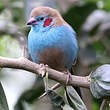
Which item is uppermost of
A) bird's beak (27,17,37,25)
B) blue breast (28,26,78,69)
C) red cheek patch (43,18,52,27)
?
bird's beak (27,17,37,25)

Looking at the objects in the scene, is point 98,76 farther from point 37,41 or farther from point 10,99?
point 10,99

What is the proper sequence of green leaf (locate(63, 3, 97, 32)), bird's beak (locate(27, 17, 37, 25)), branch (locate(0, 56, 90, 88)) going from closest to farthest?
branch (locate(0, 56, 90, 88)), bird's beak (locate(27, 17, 37, 25)), green leaf (locate(63, 3, 97, 32))

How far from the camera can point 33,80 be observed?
3.98 meters

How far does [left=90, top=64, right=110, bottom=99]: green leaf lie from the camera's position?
2.00 meters

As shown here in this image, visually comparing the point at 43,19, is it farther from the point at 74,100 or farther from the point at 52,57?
the point at 74,100

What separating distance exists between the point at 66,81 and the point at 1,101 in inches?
16.5

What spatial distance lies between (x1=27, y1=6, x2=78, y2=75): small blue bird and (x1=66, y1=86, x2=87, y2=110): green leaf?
767 mm

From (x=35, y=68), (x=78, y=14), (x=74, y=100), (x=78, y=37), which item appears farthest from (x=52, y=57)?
(x=78, y=14)

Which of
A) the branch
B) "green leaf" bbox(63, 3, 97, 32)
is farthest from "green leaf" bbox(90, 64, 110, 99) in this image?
"green leaf" bbox(63, 3, 97, 32)

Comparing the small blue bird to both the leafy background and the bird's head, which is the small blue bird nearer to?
the bird's head

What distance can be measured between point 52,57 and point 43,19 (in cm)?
41

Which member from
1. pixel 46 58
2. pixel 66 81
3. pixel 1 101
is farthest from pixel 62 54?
pixel 1 101

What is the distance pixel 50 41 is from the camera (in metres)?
3.03

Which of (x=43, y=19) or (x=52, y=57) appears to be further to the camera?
(x=43, y=19)
